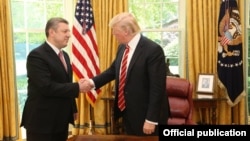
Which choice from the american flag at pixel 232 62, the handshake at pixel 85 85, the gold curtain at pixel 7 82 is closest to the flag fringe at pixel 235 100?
the american flag at pixel 232 62

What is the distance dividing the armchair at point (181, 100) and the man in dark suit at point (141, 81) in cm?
102

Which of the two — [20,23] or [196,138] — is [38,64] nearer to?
[196,138]

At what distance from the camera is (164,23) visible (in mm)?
4750

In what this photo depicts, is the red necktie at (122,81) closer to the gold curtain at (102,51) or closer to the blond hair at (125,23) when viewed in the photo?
the blond hair at (125,23)

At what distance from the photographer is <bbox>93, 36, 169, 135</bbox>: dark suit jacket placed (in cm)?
237

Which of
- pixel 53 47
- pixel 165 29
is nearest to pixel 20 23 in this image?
pixel 165 29

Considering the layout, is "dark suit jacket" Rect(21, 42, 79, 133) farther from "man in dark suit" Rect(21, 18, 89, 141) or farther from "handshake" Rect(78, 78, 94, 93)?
"handshake" Rect(78, 78, 94, 93)

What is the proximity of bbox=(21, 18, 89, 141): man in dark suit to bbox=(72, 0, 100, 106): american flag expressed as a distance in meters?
1.73

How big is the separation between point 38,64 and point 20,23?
2.41 meters

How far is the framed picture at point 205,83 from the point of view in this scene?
4289 millimetres

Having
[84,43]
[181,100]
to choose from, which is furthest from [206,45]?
[84,43]

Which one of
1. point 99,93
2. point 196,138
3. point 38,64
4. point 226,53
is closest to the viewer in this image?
point 196,138

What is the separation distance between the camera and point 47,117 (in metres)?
2.42

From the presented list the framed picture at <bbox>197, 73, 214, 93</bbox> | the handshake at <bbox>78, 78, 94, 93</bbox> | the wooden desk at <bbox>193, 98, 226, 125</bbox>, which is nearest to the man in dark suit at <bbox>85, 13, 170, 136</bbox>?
the handshake at <bbox>78, 78, 94, 93</bbox>
